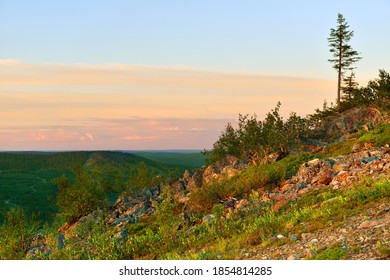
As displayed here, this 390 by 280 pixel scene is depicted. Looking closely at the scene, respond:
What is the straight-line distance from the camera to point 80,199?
4869 centimetres

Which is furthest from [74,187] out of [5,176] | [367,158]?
[5,176]

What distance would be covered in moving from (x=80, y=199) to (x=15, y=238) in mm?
19800

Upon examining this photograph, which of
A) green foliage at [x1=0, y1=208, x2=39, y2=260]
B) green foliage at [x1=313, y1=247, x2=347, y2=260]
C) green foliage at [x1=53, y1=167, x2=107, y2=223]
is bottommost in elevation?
green foliage at [x1=53, y1=167, x2=107, y2=223]

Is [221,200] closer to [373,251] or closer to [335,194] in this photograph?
[335,194]

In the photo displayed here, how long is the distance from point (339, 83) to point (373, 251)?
2452 inches

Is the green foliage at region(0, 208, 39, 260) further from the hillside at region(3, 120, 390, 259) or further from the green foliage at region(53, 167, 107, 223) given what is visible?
the green foliage at region(53, 167, 107, 223)

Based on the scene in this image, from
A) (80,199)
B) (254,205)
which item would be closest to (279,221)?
(254,205)

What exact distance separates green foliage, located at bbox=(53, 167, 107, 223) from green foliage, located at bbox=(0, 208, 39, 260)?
1109cm

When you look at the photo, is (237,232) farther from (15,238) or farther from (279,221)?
(15,238)

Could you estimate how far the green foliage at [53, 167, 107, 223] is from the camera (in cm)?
4816

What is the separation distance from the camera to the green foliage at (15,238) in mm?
25962

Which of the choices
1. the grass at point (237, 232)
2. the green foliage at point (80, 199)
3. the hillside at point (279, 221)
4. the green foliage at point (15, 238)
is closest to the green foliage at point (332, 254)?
the hillside at point (279, 221)

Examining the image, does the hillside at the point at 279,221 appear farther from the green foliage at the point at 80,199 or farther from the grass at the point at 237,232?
the green foliage at the point at 80,199

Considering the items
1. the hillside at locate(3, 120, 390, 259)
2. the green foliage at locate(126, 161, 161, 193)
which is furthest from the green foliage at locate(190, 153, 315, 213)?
the green foliage at locate(126, 161, 161, 193)
